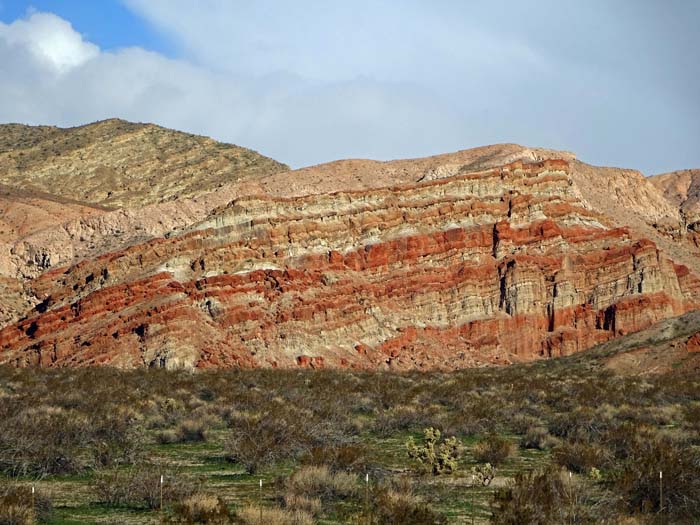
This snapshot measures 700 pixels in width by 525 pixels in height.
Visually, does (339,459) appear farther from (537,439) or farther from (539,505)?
A: (537,439)

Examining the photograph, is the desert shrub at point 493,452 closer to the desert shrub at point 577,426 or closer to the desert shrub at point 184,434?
the desert shrub at point 577,426

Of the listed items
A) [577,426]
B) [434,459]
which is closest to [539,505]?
[434,459]

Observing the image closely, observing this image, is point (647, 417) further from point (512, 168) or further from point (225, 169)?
point (225, 169)

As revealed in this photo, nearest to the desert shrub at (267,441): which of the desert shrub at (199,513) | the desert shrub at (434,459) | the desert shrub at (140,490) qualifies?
the desert shrub at (434,459)

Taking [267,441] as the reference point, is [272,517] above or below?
below

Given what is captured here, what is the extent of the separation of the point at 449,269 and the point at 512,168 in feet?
45.8

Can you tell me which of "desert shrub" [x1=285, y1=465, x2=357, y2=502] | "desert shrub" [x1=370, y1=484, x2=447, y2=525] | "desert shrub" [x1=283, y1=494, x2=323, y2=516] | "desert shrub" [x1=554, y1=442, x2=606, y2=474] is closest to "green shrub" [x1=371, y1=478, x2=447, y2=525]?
"desert shrub" [x1=370, y1=484, x2=447, y2=525]

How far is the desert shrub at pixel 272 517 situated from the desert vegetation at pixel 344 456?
4 centimetres

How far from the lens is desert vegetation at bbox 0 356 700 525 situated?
13.2m

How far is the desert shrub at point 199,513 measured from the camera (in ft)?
39.4

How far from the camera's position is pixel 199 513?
1241 centimetres

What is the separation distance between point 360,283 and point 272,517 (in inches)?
2296

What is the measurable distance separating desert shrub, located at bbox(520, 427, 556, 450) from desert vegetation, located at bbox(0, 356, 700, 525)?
0.04m

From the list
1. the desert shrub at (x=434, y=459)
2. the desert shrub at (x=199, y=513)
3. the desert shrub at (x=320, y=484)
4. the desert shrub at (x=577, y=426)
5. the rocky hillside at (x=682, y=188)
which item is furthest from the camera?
the rocky hillside at (x=682, y=188)
